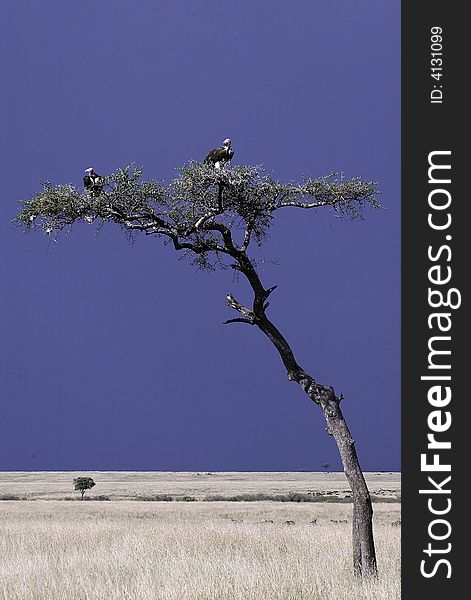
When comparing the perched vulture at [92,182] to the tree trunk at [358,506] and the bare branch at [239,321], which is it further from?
the tree trunk at [358,506]

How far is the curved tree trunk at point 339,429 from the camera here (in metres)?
15.9

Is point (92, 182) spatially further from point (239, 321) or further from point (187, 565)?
point (187, 565)

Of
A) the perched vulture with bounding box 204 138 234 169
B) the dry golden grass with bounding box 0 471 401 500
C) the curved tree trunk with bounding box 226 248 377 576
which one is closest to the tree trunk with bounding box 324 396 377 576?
the curved tree trunk with bounding box 226 248 377 576

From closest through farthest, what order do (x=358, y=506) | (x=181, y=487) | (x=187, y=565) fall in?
(x=358, y=506) < (x=187, y=565) < (x=181, y=487)

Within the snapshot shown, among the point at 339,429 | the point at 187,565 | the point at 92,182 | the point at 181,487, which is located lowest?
the point at 181,487

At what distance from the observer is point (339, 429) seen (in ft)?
52.9

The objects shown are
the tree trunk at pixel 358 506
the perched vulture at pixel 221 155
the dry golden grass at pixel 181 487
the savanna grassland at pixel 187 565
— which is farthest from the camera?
the dry golden grass at pixel 181 487

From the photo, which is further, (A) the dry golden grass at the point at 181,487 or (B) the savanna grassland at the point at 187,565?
(A) the dry golden grass at the point at 181,487

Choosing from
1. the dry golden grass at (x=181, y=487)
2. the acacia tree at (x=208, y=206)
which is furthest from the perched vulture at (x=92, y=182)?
the dry golden grass at (x=181, y=487)

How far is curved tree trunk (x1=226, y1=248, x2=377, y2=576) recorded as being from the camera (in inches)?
625

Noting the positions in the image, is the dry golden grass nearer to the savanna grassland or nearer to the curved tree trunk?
the savanna grassland

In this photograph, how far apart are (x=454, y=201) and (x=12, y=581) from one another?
1026 centimetres

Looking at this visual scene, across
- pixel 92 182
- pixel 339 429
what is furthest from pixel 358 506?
pixel 92 182

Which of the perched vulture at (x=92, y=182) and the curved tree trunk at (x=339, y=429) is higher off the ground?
the perched vulture at (x=92, y=182)
